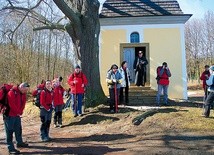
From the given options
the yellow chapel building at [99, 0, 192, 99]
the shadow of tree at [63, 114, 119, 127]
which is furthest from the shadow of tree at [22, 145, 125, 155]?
the yellow chapel building at [99, 0, 192, 99]

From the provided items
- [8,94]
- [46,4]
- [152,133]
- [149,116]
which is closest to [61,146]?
[8,94]

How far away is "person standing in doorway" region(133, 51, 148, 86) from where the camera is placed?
1558 centimetres

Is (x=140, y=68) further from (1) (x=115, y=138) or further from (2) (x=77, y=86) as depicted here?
(1) (x=115, y=138)

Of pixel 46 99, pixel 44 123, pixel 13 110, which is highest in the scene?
pixel 46 99

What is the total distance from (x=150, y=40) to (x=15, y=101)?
12328mm

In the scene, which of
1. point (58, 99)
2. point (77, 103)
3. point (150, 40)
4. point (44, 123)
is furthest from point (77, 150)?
point (150, 40)

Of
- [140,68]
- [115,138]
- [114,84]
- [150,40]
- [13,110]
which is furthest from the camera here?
[150,40]

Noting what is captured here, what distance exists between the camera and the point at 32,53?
29.2m

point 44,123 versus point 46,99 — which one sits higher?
point 46,99

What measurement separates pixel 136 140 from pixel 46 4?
10064 mm

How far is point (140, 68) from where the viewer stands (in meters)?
15.9

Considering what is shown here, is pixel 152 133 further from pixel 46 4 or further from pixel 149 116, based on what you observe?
pixel 46 4

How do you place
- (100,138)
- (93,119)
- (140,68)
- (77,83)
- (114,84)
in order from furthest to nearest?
1. (140,68)
2. (114,84)
3. (77,83)
4. (93,119)
5. (100,138)

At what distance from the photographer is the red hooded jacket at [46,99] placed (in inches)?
343
